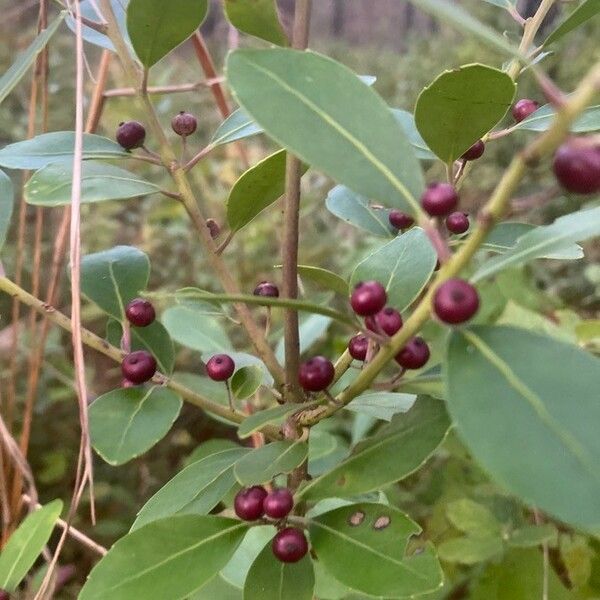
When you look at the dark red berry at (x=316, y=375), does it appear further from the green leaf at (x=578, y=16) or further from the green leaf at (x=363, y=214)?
the green leaf at (x=578, y=16)

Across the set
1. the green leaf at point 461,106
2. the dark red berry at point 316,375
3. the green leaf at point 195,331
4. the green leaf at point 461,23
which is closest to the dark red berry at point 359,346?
the dark red berry at point 316,375

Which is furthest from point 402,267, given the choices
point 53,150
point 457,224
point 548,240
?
point 53,150

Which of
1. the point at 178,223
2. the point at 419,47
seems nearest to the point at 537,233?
the point at 178,223

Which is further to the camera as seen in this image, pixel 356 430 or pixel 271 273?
pixel 271 273

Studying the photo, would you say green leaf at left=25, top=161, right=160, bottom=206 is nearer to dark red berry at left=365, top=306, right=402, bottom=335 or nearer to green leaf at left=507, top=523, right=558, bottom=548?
dark red berry at left=365, top=306, right=402, bottom=335

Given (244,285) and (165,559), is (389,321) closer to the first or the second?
(165,559)

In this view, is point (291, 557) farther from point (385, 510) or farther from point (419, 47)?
point (419, 47)
